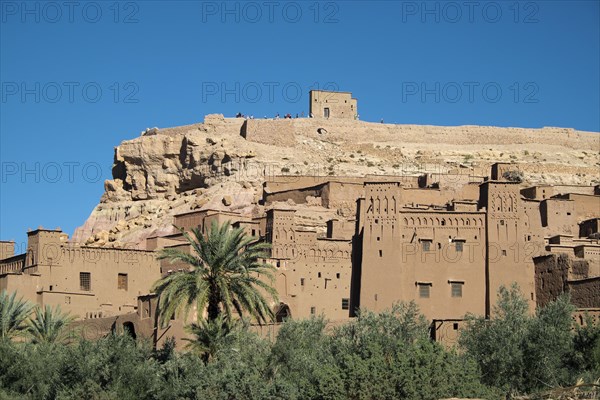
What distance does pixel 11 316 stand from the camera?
43031mm

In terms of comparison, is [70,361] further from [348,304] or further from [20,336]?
[348,304]

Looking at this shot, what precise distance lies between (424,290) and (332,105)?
3734 cm

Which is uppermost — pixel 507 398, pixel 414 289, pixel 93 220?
pixel 93 220

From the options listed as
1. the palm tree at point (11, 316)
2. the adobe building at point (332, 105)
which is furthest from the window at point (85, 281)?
the adobe building at point (332, 105)

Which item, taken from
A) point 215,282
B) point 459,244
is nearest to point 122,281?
point 459,244

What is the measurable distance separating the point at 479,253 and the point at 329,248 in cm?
600

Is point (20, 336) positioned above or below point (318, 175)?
below

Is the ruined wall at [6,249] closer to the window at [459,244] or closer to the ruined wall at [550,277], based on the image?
the window at [459,244]

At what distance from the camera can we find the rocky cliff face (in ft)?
233

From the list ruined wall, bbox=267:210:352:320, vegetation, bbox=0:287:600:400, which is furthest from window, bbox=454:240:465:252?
vegetation, bbox=0:287:600:400

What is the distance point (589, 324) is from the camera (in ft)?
126

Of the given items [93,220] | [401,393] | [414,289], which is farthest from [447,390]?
[93,220]

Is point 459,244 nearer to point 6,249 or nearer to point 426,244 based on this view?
point 426,244

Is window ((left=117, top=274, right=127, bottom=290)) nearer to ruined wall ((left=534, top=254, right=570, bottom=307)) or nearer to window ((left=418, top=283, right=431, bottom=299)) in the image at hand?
window ((left=418, top=283, right=431, bottom=299))
